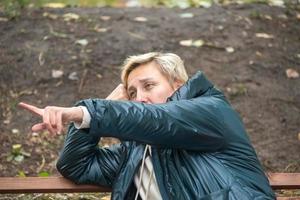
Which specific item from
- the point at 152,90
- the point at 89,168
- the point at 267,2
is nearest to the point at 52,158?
the point at 89,168

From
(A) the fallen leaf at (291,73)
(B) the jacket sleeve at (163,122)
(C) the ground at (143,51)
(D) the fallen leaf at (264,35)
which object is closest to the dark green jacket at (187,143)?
(B) the jacket sleeve at (163,122)

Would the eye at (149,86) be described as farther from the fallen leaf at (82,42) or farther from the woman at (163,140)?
the fallen leaf at (82,42)

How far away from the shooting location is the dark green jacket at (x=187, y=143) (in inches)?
93.3

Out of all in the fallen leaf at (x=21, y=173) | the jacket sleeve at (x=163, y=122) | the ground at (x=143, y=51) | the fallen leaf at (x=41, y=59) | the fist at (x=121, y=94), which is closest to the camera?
the jacket sleeve at (x=163, y=122)

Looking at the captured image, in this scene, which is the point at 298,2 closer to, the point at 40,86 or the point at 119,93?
the point at 40,86

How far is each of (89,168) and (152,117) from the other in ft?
2.48

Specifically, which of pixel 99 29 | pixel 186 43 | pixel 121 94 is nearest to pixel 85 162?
pixel 121 94

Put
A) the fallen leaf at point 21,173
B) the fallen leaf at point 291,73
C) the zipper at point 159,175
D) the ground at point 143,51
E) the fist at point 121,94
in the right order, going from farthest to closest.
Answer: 1. the fallen leaf at point 291,73
2. the ground at point 143,51
3. the fallen leaf at point 21,173
4. the fist at point 121,94
5. the zipper at point 159,175

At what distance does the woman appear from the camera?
7.73ft

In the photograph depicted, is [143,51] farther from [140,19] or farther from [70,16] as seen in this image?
[70,16]

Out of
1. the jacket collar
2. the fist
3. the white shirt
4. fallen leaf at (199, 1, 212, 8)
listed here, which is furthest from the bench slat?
fallen leaf at (199, 1, 212, 8)

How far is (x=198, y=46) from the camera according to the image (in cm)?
614

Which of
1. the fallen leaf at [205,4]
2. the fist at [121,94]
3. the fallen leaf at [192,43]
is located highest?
the fist at [121,94]

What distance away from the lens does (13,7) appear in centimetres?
672
